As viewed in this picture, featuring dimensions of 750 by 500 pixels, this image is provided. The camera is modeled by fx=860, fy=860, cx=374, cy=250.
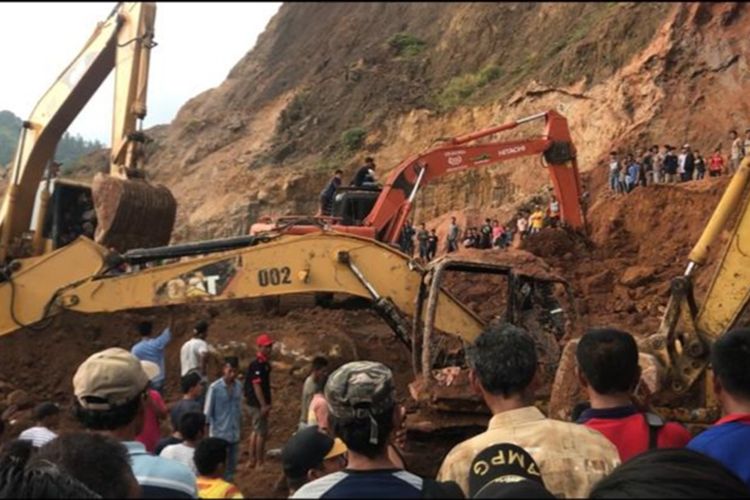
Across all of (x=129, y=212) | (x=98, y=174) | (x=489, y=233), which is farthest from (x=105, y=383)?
(x=489, y=233)

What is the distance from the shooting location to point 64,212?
1256 centimetres

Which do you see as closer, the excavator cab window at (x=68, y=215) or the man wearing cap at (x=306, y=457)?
the man wearing cap at (x=306, y=457)

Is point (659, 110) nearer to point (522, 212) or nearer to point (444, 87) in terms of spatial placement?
point (522, 212)

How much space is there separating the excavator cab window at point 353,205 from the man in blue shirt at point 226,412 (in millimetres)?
4195

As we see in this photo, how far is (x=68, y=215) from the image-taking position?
12.7 meters

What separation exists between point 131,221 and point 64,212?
6.34 ft

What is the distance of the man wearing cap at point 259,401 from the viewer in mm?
9203

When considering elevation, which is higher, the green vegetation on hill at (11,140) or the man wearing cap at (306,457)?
the green vegetation on hill at (11,140)

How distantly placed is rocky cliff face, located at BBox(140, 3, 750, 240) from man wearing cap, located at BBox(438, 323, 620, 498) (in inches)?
858

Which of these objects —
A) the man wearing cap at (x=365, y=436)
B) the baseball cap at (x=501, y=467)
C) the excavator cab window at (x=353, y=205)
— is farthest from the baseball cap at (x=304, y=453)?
the excavator cab window at (x=353, y=205)

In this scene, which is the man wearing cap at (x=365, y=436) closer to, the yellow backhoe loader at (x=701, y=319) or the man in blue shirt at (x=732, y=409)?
the man in blue shirt at (x=732, y=409)

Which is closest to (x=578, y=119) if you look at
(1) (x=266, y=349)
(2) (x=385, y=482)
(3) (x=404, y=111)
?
(3) (x=404, y=111)

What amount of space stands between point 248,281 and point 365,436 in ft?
22.9

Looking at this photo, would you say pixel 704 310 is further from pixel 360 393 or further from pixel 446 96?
pixel 446 96
